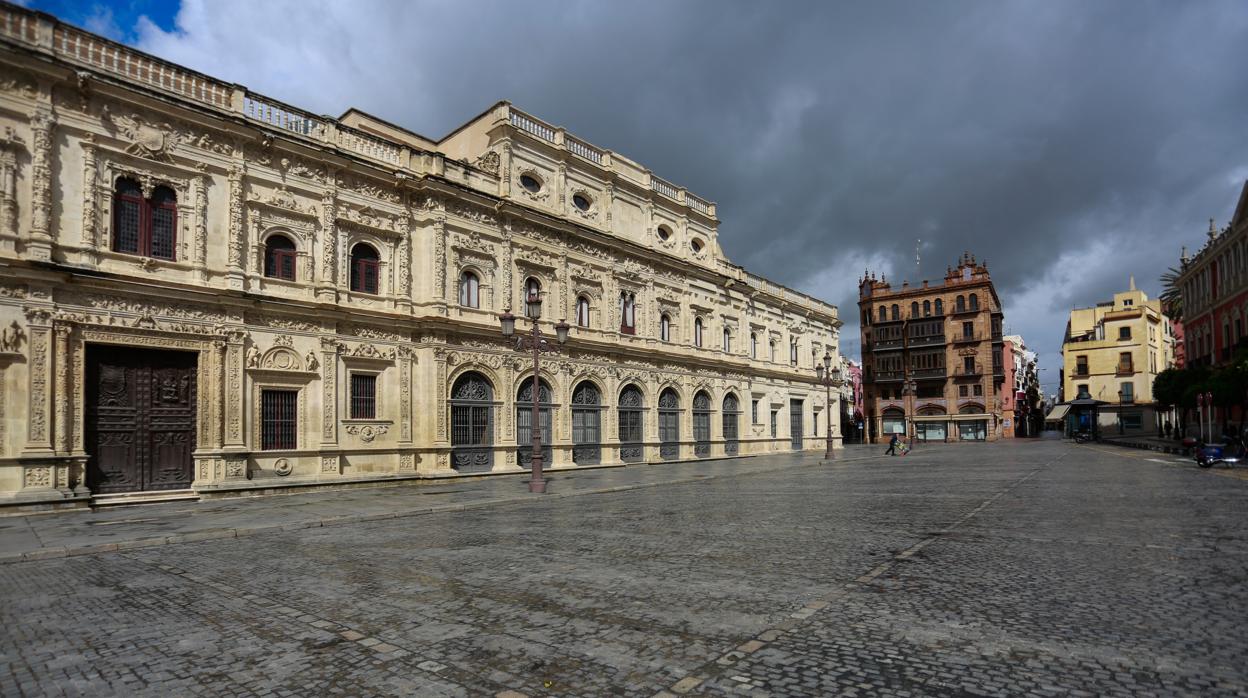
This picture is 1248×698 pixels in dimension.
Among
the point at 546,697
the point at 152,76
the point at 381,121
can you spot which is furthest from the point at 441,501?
the point at 381,121

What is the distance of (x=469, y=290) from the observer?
83.9 ft

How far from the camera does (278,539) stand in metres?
11.6

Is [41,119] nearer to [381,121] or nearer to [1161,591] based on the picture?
[381,121]

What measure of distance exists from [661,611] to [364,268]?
19.5 meters

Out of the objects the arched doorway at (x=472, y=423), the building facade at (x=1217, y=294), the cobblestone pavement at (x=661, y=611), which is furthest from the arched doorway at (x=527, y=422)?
the building facade at (x=1217, y=294)

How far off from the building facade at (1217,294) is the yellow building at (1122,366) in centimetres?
2452

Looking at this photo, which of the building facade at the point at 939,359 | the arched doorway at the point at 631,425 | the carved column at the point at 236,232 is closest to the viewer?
the carved column at the point at 236,232

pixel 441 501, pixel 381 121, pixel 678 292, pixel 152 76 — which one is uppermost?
pixel 381 121

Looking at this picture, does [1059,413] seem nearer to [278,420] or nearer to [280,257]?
[278,420]

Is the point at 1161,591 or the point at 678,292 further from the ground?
the point at 678,292

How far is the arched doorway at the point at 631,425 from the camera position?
32.2 m

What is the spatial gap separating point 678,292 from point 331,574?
1143 inches

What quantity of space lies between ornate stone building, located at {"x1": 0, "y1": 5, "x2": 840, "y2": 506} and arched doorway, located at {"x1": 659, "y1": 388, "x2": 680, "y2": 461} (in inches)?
63.7

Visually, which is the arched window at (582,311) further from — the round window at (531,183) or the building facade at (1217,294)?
the building facade at (1217,294)
